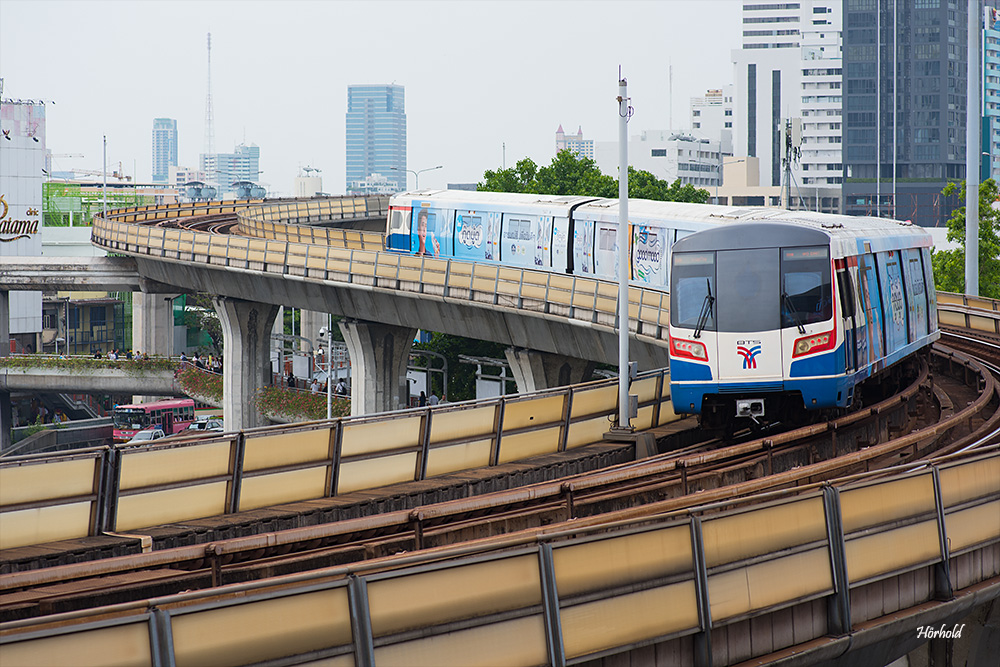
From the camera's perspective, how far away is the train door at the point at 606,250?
1375 inches

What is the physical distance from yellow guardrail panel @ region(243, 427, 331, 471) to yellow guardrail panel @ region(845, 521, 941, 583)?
7072mm

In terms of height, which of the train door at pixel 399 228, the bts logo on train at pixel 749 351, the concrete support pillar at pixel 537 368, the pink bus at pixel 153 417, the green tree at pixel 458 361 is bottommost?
the pink bus at pixel 153 417

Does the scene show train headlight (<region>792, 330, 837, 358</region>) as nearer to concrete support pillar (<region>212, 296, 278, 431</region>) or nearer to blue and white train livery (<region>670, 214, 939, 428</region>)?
blue and white train livery (<region>670, 214, 939, 428</region>)

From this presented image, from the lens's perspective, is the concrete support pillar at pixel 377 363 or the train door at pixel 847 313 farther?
the concrete support pillar at pixel 377 363

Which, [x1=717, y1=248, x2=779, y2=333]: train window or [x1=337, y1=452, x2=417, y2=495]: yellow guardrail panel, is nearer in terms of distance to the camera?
[x1=337, y1=452, x2=417, y2=495]: yellow guardrail panel

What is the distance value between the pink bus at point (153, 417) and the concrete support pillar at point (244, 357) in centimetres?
1820

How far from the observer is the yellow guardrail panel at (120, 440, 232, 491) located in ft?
40.8

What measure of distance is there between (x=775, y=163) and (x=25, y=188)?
127 meters

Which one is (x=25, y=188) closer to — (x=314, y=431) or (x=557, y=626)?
(x=314, y=431)

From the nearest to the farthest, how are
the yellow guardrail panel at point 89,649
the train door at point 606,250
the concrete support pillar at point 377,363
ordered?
1. the yellow guardrail panel at point 89,649
2. the train door at point 606,250
3. the concrete support pillar at point 377,363


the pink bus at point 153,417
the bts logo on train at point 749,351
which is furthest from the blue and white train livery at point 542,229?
the pink bus at point 153,417

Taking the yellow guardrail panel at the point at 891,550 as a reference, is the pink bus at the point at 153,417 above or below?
below

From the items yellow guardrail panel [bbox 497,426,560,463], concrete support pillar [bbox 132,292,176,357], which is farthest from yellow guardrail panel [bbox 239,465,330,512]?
concrete support pillar [bbox 132,292,176,357]

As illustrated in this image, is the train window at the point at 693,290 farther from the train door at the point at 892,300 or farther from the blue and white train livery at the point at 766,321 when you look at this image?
the train door at the point at 892,300
